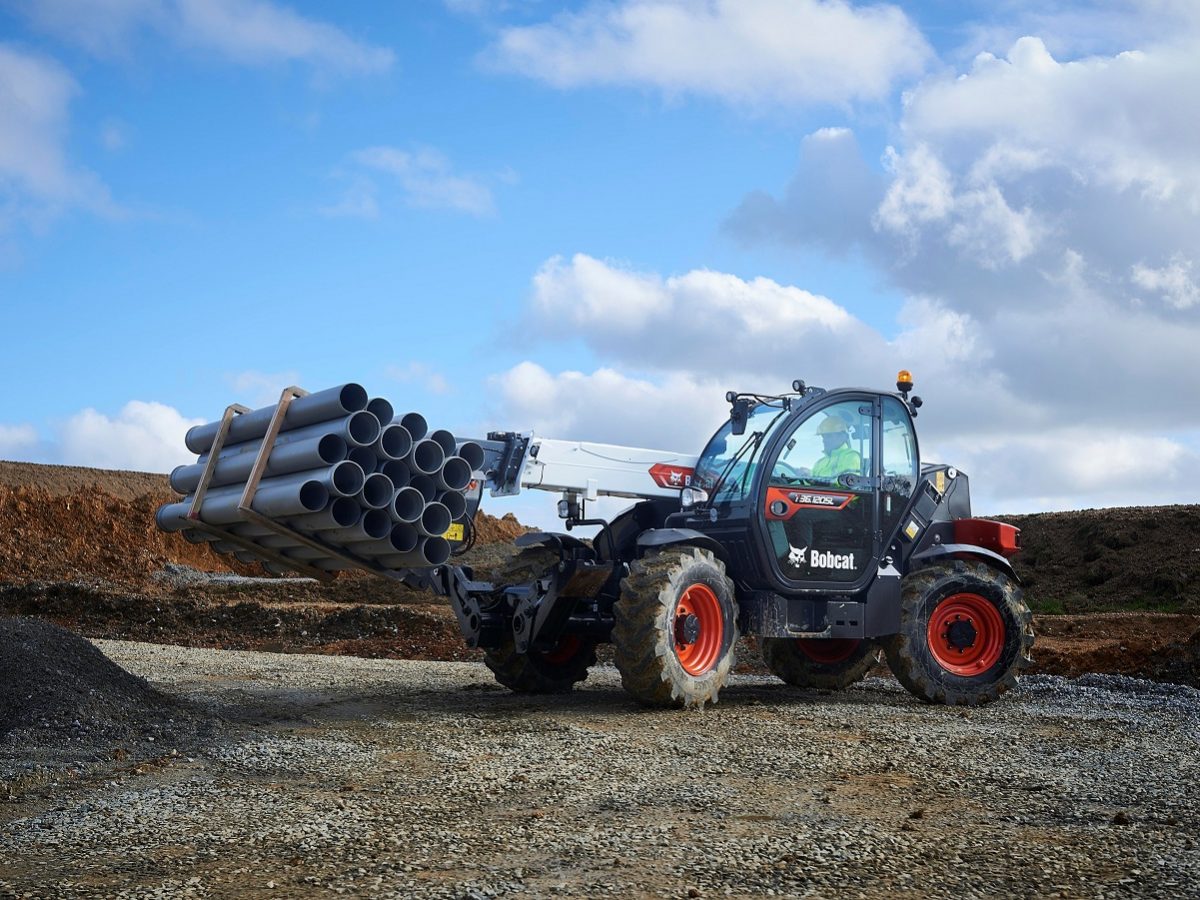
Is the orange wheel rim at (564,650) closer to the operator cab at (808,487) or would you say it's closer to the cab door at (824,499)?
the operator cab at (808,487)

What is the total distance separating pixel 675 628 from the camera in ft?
35.7

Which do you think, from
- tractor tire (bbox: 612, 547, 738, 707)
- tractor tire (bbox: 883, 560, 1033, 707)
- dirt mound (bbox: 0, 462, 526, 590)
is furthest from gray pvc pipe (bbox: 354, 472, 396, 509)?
dirt mound (bbox: 0, 462, 526, 590)

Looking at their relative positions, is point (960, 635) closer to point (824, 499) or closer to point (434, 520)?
point (824, 499)

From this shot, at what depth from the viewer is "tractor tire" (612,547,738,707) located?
10414 mm

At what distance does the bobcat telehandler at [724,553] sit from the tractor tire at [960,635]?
0.02 m

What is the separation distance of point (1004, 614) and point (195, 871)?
891 centimetres

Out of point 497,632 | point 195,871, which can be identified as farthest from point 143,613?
point 195,871

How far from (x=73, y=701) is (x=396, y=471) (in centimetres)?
319

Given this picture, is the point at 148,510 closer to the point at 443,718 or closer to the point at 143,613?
the point at 143,613

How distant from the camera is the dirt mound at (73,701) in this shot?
9.42m

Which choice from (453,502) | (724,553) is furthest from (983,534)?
(453,502)

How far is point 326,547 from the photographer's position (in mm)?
10312

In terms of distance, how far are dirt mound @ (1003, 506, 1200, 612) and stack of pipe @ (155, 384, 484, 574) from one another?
21.3 m

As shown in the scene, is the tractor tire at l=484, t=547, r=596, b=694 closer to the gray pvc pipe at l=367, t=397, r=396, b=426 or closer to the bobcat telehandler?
the bobcat telehandler
